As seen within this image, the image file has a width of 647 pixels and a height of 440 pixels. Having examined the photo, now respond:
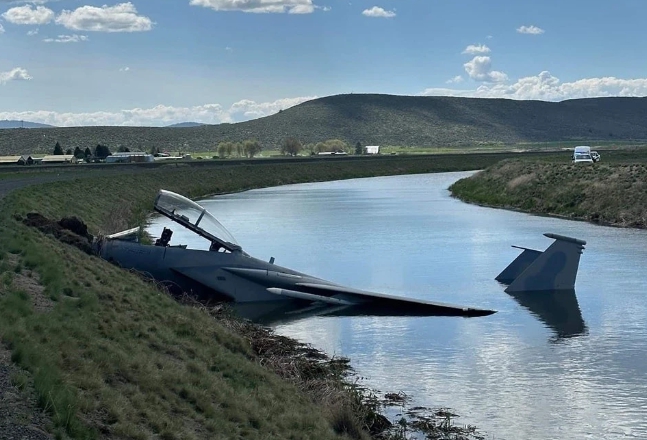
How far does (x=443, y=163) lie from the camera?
13000cm

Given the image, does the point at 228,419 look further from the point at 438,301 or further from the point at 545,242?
the point at 545,242

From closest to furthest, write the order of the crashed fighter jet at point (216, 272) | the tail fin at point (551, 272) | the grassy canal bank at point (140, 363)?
the grassy canal bank at point (140, 363), the crashed fighter jet at point (216, 272), the tail fin at point (551, 272)

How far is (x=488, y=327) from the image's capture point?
75.6ft

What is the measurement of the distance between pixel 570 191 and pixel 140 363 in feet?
173

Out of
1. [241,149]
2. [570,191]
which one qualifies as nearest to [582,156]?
[570,191]

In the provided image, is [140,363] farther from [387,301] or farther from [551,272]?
[551,272]

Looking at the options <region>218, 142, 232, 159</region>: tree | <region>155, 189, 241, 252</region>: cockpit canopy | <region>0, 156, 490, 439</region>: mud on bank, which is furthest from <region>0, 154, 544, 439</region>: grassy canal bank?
<region>218, 142, 232, 159</region>: tree

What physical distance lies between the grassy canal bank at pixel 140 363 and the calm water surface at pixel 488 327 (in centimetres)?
178

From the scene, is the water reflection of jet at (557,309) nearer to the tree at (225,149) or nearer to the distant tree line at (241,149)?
the tree at (225,149)

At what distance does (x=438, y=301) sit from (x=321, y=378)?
33.2 feet

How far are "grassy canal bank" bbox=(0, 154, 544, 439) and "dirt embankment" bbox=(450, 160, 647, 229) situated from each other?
34.8 meters

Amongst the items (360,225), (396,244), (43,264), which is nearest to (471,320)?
(43,264)

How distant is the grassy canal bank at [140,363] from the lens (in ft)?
35.4

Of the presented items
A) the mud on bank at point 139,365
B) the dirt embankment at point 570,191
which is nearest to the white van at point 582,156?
the dirt embankment at point 570,191
